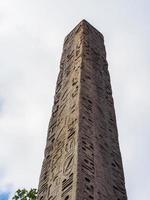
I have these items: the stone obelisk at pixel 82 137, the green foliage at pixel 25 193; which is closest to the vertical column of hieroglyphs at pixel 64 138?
the stone obelisk at pixel 82 137

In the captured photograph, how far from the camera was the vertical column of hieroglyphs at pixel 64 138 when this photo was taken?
171 inches

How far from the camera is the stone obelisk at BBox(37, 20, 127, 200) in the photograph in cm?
431

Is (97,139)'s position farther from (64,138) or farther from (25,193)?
(25,193)

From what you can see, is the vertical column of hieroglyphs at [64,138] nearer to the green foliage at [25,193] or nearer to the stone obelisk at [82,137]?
the stone obelisk at [82,137]

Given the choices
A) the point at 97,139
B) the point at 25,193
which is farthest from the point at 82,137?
the point at 25,193

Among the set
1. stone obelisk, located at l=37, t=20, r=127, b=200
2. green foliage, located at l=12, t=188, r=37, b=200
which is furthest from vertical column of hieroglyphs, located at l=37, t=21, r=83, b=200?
green foliage, located at l=12, t=188, r=37, b=200

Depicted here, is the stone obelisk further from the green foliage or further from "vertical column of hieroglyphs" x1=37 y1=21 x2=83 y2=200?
the green foliage

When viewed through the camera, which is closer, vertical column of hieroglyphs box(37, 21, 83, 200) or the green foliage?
vertical column of hieroglyphs box(37, 21, 83, 200)

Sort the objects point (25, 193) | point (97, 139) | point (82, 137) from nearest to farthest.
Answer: point (82, 137) → point (97, 139) → point (25, 193)

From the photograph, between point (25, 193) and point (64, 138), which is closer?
point (64, 138)

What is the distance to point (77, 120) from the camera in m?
4.90

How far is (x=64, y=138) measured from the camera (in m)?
4.95

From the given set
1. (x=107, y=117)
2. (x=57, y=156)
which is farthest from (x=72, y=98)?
(x=57, y=156)

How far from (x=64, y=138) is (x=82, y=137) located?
1.03 ft
